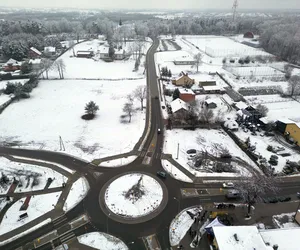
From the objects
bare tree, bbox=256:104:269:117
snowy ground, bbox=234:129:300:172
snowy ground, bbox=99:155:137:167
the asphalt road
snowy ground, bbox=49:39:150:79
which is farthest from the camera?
snowy ground, bbox=49:39:150:79

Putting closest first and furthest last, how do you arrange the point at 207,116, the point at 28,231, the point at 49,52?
1. the point at 28,231
2. the point at 207,116
3. the point at 49,52

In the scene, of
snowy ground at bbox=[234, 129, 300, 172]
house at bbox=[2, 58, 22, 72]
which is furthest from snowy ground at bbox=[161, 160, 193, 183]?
house at bbox=[2, 58, 22, 72]

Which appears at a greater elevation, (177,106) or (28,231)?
(177,106)

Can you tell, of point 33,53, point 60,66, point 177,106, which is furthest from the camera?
point 33,53

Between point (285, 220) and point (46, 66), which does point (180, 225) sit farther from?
point (46, 66)

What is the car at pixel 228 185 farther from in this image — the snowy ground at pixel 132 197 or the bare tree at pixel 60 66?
the bare tree at pixel 60 66

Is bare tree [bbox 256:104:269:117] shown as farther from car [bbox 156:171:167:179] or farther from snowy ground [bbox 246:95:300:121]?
car [bbox 156:171:167:179]

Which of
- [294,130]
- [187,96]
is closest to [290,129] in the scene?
[294,130]
